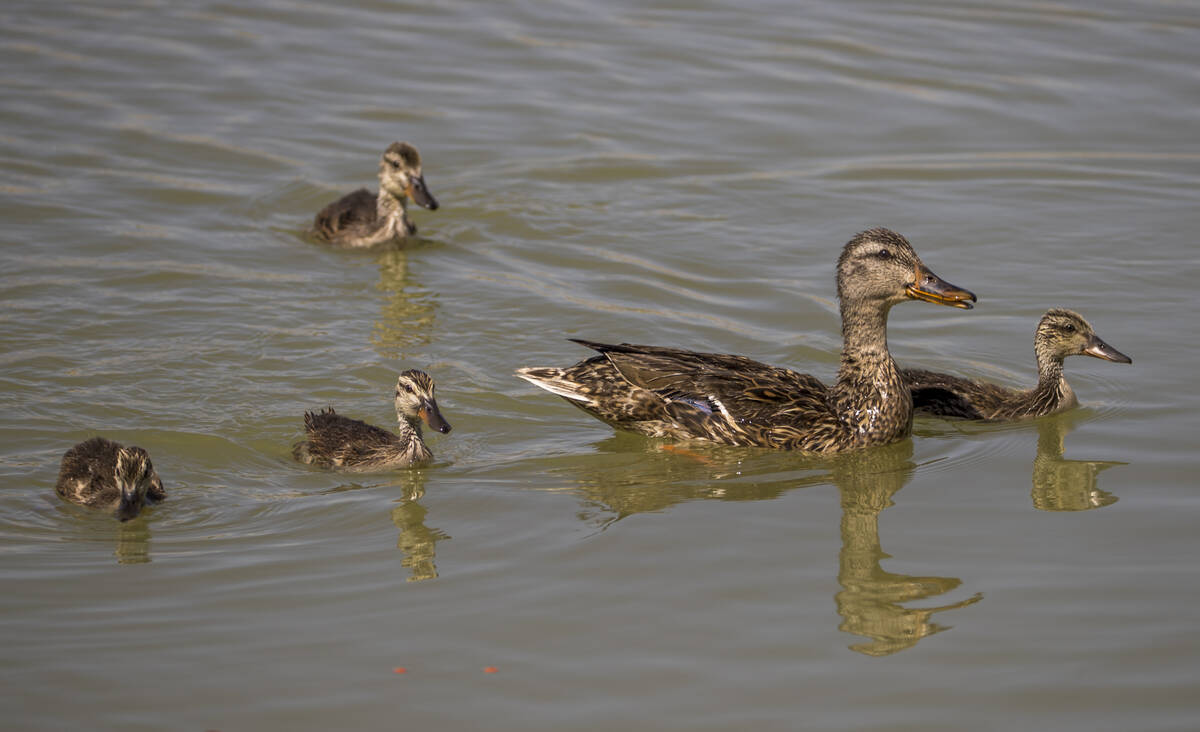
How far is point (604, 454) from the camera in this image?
8.29 m

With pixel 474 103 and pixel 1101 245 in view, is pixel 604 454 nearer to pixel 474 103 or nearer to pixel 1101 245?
pixel 1101 245

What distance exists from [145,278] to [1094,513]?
679 cm

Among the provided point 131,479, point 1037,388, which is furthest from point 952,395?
point 131,479

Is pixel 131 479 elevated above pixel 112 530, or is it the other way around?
pixel 131 479

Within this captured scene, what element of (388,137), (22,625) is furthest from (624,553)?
(388,137)

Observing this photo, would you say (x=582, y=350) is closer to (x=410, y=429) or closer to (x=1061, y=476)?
(x=410, y=429)

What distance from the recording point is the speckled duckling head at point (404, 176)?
11.9 meters

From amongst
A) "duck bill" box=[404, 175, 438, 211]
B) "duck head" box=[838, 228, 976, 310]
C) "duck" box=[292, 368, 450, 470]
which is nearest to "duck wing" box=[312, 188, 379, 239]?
"duck bill" box=[404, 175, 438, 211]

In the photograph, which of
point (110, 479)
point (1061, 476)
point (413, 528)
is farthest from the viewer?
point (1061, 476)

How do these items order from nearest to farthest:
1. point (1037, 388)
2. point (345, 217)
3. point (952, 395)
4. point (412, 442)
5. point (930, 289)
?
point (412, 442) → point (930, 289) → point (952, 395) → point (1037, 388) → point (345, 217)

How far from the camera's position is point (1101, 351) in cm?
880

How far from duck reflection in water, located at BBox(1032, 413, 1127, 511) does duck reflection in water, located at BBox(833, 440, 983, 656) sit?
0.71 metres

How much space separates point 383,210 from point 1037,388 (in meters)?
5.52

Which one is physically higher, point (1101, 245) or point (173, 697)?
point (1101, 245)
